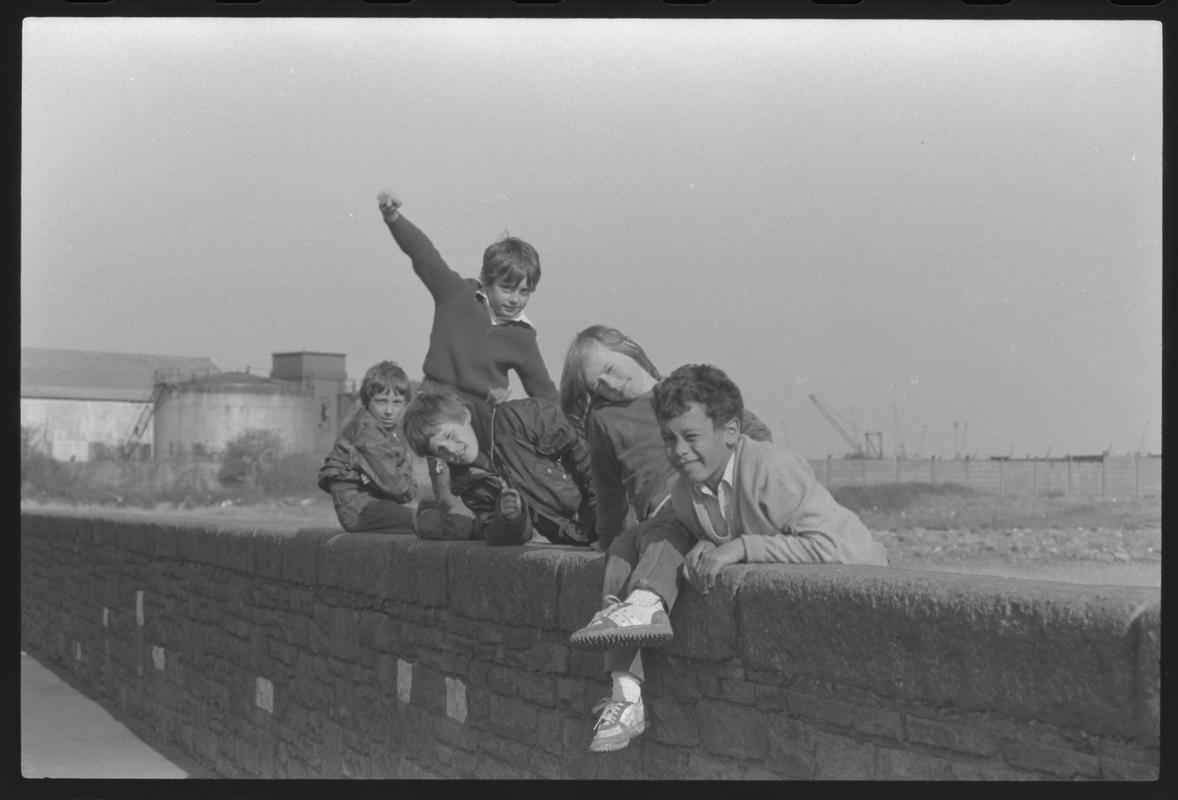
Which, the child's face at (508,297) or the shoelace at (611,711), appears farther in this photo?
the child's face at (508,297)

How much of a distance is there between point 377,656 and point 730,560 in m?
2.88

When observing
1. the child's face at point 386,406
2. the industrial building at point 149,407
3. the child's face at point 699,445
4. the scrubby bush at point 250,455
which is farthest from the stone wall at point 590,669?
the scrubby bush at point 250,455

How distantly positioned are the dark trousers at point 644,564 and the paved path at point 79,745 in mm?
4094

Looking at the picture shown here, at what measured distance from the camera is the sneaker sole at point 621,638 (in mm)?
4082

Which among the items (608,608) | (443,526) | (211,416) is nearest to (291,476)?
(211,416)

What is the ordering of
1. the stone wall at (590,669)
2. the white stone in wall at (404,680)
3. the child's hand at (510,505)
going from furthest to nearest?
the white stone in wall at (404,680), the child's hand at (510,505), the stone wall at (590,669)

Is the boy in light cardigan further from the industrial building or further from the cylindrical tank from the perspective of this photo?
the cylindrical tank

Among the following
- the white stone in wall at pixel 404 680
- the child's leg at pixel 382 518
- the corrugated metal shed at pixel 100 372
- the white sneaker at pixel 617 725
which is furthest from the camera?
the corrugated metal shed at pixel 100 372

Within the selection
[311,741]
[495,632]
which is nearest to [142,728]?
[311,741]

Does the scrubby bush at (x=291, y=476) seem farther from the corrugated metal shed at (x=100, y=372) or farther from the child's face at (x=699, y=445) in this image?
the child's face at (x=699, y=445)

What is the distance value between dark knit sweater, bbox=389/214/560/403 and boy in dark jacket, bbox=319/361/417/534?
0.98m

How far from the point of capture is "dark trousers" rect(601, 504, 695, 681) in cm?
420

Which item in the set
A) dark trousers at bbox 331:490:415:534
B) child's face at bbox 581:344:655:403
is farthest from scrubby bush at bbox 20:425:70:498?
child's face at bbox 581:344:655:403

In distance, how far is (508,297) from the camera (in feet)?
20.2
